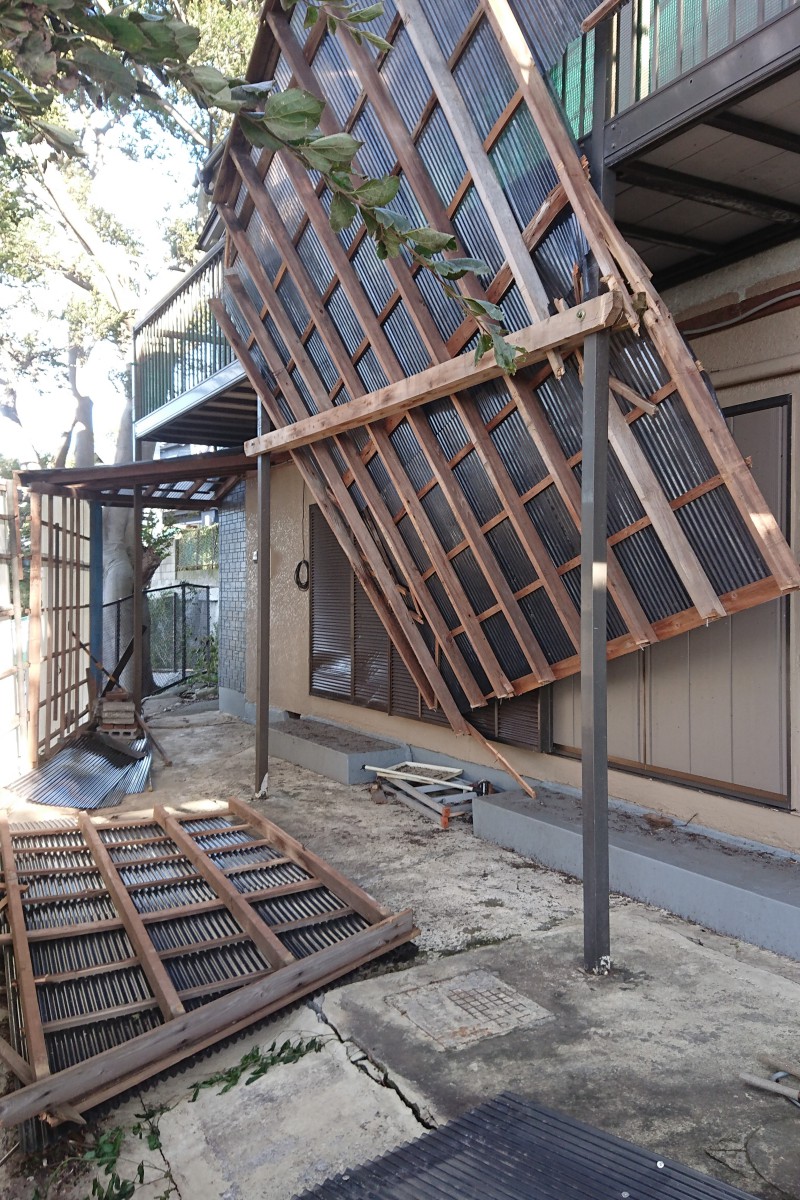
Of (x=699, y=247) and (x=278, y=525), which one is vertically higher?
(x=699, y=247)

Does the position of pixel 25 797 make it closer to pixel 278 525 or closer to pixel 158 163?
pixel 278 525

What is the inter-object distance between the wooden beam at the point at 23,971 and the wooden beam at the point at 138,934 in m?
0.49

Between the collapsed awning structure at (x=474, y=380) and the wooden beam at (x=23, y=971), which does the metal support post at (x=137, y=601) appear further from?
the wooden beam at (x=23, y=971)

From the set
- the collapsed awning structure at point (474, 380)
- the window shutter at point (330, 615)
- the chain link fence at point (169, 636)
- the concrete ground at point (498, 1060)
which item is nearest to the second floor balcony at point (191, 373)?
the window shutter at point (330, 615)

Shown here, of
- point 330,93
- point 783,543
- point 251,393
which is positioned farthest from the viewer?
point 251,393

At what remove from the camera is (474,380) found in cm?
510

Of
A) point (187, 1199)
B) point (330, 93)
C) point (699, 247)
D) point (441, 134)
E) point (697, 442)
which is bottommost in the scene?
point (187, 1199)

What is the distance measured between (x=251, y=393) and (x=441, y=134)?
537 centimetres

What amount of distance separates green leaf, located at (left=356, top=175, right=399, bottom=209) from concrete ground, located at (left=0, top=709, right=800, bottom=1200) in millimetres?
2921

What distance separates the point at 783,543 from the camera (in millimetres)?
4180

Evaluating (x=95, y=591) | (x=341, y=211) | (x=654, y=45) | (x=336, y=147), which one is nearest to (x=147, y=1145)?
(x=341, y=211)

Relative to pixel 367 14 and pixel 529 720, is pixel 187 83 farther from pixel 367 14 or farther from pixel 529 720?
pixel 529 720

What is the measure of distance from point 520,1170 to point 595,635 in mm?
2523

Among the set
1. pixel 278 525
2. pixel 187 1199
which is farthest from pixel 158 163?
pixel 187 1199
